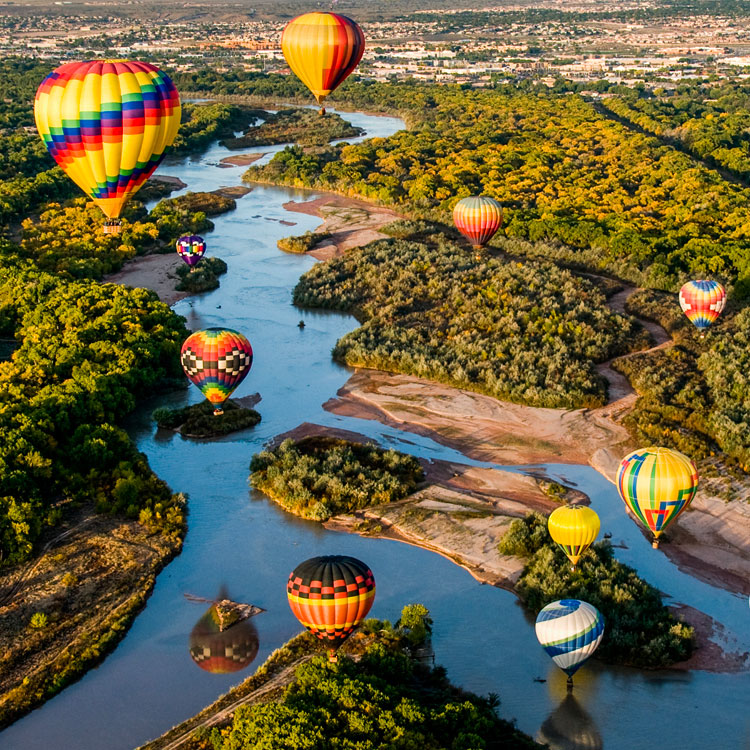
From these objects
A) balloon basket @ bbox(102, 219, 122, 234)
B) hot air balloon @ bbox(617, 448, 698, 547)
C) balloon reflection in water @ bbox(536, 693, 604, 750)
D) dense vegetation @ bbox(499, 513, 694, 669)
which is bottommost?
balloon reflection in water @ bbox(536, 693, 604, 750)

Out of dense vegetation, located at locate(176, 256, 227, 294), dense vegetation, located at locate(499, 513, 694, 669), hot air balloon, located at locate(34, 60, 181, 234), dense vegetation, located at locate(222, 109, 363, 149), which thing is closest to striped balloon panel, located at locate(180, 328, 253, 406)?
hot air balloon, located at locate(34, 60, 181, 234)

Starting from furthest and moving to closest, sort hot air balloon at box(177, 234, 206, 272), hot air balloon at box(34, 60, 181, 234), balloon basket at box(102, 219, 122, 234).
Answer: hot air balloon at box(177, 234, 206, 272) → balloon basket at box(102, 219, 122, 234) → hot air balloon at box(34, 60, 181, 234)

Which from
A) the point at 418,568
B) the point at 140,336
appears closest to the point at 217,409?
the point at 140,336

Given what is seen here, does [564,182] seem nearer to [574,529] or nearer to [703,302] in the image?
[703,302]

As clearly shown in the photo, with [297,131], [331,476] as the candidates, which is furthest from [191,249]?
[297,131]

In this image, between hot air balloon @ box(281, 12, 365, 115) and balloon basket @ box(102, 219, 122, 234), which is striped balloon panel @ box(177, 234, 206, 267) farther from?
balloon basket @ box(102, 219, 122, 234)

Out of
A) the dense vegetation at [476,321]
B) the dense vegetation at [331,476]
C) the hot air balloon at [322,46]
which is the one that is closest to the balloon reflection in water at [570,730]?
the dense vegetation at [331,476]
